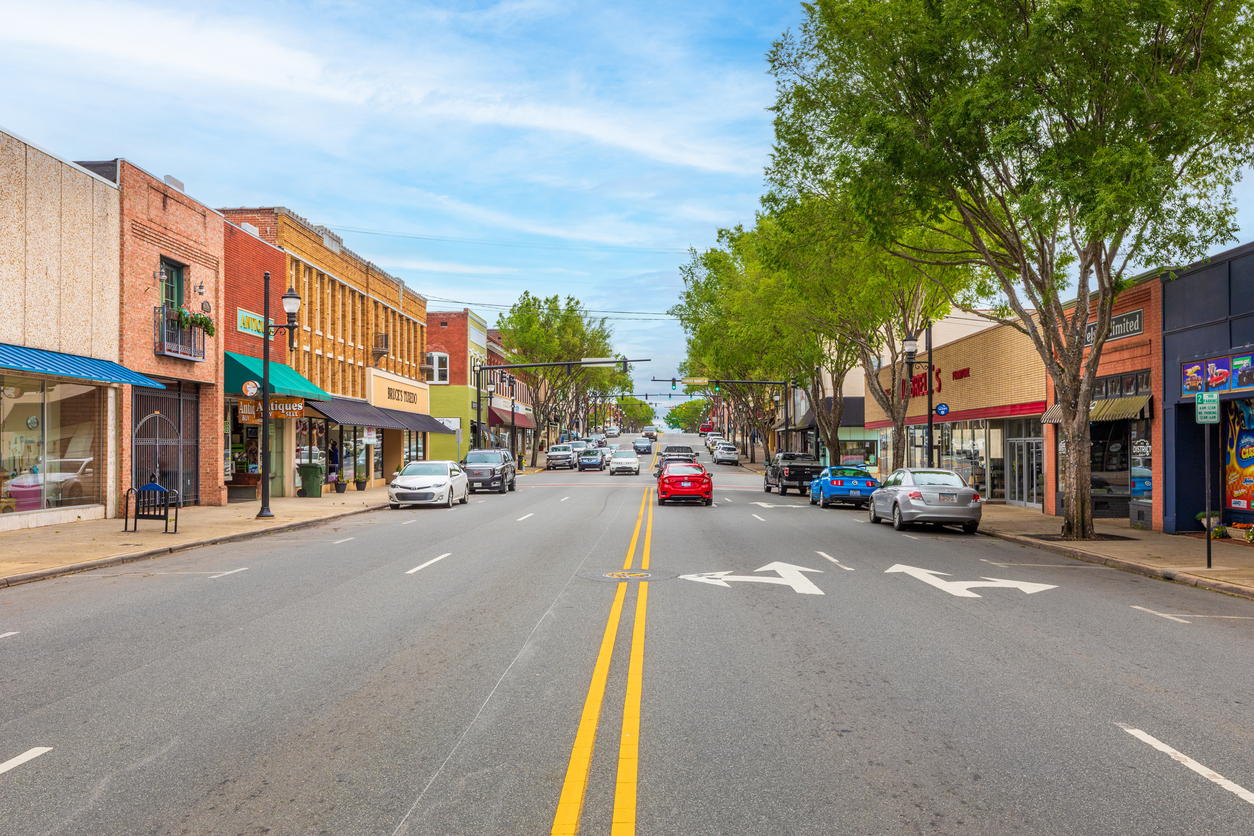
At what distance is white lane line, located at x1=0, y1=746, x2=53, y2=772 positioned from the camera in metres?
5.08

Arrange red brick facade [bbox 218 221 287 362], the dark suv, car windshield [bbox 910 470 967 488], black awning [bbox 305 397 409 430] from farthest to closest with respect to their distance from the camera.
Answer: the dark suv
black awning [bbox 305 397 409 430]
red brick facade [bbox 218 221 287 362]
car windshield [bbox 910 470 967 488]

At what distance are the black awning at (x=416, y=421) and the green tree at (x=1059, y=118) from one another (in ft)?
94.6

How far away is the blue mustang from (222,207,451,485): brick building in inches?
672

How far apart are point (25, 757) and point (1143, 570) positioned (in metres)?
14.1

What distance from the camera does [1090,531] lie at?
18.5 meters

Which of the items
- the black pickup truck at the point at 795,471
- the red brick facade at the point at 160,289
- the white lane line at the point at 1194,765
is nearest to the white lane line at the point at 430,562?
the white lane line at the point at 1194,765

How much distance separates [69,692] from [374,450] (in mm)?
37156

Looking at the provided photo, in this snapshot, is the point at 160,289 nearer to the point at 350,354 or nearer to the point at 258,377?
the point at 258,377

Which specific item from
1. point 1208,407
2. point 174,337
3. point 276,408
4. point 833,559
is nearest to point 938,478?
point 833,559

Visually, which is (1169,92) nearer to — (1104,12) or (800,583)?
(1104,12)

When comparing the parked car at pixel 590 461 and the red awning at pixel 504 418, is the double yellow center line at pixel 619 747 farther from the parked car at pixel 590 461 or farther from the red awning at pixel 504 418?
the red awning at pixel 504 418

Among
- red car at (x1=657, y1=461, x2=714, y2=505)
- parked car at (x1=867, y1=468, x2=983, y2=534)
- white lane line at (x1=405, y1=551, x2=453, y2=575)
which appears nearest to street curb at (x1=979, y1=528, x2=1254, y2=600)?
parked car at (x1=867, y1=468, x2=983, y2=534)

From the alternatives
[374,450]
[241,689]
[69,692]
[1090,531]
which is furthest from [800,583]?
[374,450]

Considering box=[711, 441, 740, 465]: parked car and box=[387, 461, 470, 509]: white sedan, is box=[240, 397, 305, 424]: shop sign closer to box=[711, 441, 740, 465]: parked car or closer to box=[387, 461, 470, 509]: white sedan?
box=[387, 461, 470, 509]: white sedan
